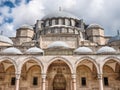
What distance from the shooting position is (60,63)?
16.1 m

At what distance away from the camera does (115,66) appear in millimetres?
16203

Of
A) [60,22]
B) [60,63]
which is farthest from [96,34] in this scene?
[60,63]

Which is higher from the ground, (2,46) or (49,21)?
(49,21)

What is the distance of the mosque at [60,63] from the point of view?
1420 centimetres

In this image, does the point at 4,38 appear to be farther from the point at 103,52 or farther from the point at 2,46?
the point at 103,52

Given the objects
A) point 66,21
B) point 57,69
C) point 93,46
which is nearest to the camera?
point 57,69

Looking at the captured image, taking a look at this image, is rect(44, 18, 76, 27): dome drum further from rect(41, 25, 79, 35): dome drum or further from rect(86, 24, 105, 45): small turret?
rect(86, 24, 105, 45): small turret

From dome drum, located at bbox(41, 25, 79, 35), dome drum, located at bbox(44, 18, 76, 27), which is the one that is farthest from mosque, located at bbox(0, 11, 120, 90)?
dome drum, located at bbox(44, 18, 76, 27)

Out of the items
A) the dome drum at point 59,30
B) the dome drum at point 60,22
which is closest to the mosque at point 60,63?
the dome drum at point 59,30

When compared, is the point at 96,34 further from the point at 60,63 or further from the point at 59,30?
the point at 60,63

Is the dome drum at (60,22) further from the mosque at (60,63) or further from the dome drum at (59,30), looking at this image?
the dome drum at (59,30)

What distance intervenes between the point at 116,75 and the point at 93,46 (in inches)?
141

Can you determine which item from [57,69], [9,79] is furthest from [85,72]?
[9,79]

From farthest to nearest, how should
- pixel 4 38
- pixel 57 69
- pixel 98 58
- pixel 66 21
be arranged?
pixel 66 21 < pixel 4 38 < pixel 57 69 < pixel 98 58
